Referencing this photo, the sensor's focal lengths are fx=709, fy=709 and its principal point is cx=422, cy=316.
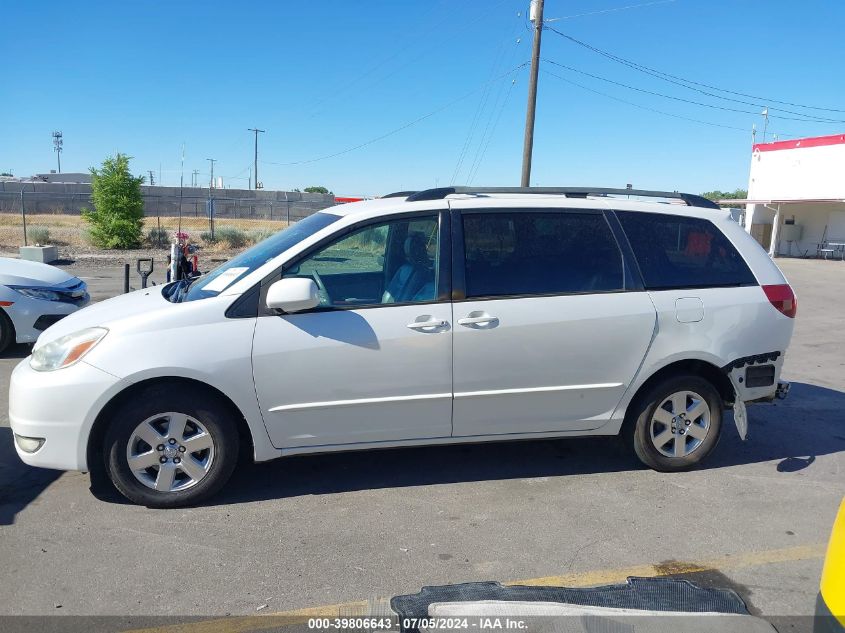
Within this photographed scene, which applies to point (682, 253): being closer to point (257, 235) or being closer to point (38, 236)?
point (257, 235)

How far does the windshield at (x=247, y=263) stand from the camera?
436 centimetres

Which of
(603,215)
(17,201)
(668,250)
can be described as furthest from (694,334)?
(17,201)

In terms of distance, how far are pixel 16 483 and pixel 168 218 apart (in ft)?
126

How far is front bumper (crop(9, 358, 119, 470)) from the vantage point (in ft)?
12.9

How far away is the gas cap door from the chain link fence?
21156 millimetres

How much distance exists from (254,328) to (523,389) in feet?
5.54

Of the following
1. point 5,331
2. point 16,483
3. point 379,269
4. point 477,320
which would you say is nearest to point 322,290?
point 379,269

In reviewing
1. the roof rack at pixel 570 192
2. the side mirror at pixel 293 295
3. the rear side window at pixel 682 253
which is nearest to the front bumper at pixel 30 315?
the side mirror at pixel 293 295

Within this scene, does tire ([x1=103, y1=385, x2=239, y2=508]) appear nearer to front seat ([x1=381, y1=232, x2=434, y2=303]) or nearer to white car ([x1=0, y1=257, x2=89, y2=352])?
front seat ([x1=381, y1=232, x2=434, y2=303])

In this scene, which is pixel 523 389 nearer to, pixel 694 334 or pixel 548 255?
pixel 548 255

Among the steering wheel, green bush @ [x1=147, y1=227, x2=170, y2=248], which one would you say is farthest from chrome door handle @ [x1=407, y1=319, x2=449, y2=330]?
green bush @ [x1=147, y1=227, x2=170, y2=248]

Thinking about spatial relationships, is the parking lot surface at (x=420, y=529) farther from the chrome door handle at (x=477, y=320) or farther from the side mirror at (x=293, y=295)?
the side mirror at (x=293, y=295)

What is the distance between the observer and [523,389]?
4449 millimetres

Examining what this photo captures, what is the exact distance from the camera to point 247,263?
455 cm
